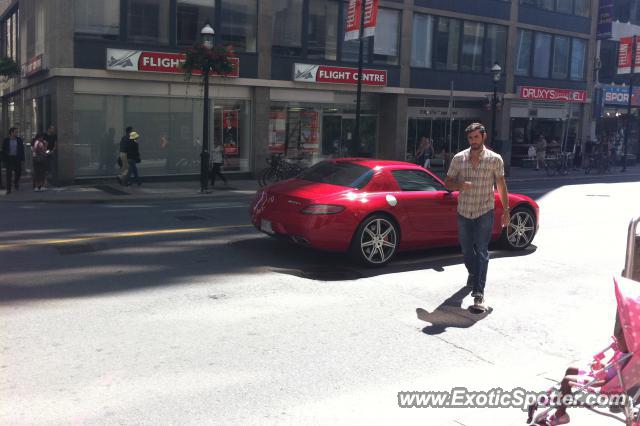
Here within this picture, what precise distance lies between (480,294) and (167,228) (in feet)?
21.5

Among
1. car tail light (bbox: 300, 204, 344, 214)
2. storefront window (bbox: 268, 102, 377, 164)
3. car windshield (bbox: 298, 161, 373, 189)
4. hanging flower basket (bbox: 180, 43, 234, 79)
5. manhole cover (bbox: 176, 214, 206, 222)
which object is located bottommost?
manhole cover (bbox: 176, 214, 206, 222)

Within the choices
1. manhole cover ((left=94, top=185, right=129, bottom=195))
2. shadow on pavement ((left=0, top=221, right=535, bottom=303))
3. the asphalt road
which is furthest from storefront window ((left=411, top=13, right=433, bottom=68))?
shadow on pavement ((left=0, top=221, right=535, bottom=303))

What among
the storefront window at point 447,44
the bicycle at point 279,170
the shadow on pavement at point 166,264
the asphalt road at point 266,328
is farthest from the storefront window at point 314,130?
the shadow on pavement at point 166,264

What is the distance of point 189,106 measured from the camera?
24297mm

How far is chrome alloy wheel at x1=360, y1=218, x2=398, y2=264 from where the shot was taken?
8.73 meters

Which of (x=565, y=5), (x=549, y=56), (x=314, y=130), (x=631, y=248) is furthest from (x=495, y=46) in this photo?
(x=631, y=248)

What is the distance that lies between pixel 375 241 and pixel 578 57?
33.8 metres

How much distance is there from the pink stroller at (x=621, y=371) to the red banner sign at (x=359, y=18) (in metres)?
20.9

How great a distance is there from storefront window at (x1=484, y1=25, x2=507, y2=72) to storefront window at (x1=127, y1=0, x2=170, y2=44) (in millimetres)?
17048

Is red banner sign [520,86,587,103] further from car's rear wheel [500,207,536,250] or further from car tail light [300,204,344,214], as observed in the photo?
car tail light [300,204,344,214]

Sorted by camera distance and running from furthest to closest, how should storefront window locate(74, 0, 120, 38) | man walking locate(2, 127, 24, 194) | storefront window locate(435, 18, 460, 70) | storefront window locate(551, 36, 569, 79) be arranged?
1. storefront window locate(551, 36, 569, 79)
2. storefront window locate(435, 18, 460, 70)
3. storefront window locate(74, 0, 120, 38)
4. man walking locate(2, 127, 24, 194)

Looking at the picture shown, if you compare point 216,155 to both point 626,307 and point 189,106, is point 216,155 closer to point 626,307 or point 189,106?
point 189,106

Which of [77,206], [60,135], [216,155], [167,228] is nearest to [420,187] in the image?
[167,228]

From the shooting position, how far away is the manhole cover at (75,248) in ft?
30.9
